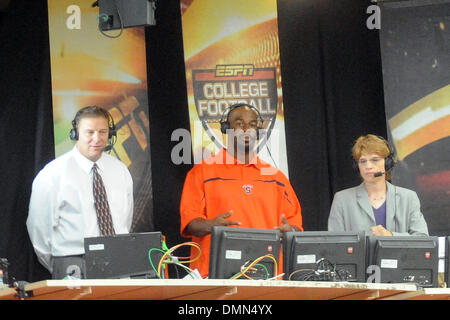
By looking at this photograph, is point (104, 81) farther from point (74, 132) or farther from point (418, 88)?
point (418, 88)

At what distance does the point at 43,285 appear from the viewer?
385 centimetres

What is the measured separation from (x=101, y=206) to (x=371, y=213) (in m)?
1.65

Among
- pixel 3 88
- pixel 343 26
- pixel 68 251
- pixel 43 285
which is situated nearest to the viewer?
pixel 43 285

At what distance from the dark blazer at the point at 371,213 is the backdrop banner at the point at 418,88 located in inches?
36.6

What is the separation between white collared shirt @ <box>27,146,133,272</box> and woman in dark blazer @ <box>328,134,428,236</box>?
1.39m

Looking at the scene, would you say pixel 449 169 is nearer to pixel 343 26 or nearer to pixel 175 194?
pixel 343 26

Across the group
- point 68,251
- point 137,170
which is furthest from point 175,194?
point 68,251

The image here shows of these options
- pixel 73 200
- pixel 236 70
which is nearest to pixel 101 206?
pixel 73 200

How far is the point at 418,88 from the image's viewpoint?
6773 millimetres

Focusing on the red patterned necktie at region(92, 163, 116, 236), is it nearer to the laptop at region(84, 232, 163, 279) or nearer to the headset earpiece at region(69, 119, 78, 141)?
the headset earpiece at region(69, 119, 78, 141)

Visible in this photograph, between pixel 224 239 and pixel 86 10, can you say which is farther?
pixel 86 10

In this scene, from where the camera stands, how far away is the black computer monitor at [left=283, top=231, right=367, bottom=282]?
4.48 meters

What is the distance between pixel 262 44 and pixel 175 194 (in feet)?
4.01

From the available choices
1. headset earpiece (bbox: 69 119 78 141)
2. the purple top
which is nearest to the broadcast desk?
the purple top
